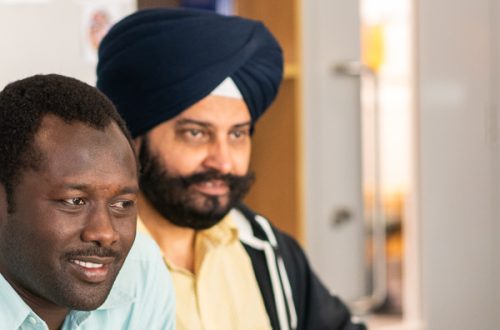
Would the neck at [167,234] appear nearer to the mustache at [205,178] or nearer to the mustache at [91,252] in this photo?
the mustache at [205,178]

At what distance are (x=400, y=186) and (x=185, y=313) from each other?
2.54 meters

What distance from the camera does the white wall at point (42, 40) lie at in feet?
3.61

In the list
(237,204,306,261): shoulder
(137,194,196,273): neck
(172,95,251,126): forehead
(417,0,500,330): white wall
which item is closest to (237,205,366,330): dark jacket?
(237,204,306,261): shoulder

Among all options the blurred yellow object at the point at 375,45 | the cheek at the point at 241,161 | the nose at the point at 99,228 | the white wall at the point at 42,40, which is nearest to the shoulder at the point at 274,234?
the cheek at the point at 241,161

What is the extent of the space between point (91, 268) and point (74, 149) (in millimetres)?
127

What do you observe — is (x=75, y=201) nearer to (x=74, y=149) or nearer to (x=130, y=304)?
(x=74, y=149)

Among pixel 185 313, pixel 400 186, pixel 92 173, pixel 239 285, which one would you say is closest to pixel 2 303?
pixel 92 173

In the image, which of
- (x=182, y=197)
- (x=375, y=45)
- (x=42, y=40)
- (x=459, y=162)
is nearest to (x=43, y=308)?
(x=182, y=197)

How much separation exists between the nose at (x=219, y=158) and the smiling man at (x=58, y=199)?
1.15 feet

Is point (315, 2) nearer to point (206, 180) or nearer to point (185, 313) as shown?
point (206, 180)

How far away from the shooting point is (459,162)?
1.92 metres

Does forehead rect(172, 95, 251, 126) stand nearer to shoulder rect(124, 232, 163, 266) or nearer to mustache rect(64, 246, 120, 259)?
shoulder rect(124, 232, 163, 266)

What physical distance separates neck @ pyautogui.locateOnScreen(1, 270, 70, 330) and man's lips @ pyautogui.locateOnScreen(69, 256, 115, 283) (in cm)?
7

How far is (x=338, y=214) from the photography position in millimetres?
1616
